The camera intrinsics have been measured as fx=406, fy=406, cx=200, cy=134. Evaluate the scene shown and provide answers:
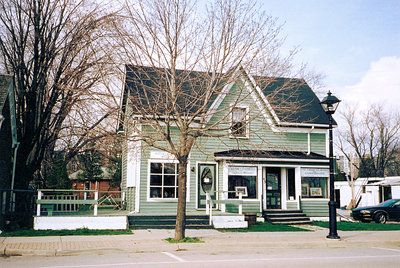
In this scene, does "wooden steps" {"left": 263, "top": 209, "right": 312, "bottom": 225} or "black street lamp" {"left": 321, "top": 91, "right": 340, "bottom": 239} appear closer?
"black street lamp" {"left": 321, "top": 91, "right": 340, "bottom": 239}

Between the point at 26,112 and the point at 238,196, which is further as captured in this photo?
the point at 238,196

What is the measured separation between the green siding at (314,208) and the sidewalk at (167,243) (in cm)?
417

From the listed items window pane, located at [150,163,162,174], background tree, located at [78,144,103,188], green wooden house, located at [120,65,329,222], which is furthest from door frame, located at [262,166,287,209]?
background tree, located at [78,144,103,188]

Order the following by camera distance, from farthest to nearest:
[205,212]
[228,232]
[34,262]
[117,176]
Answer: [117,176]
[205,212]
[228,232]
[34,262]

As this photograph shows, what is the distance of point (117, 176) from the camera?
135 ft

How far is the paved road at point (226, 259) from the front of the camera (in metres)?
9.59

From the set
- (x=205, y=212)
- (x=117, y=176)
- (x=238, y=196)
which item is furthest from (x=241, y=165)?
(x=117, y=176)

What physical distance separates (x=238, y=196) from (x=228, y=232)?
3892mm

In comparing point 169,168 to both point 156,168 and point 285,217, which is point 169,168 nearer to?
point 156,168

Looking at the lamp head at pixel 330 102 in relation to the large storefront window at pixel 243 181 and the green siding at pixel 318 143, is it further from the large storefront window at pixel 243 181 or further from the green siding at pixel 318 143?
the green siding at pixel 318 143

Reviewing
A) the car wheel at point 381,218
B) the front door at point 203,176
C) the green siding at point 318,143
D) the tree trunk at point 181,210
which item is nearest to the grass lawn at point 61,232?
the tree trunk at point 181,210

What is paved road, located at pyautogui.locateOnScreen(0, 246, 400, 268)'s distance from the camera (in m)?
9.59

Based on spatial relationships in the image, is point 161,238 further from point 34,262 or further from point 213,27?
point 213,27

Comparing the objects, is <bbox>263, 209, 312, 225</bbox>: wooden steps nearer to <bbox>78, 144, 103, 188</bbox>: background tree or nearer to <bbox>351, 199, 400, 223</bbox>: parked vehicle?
<bbox>351, 199, 400, 223</bbox>: parked vehicle
